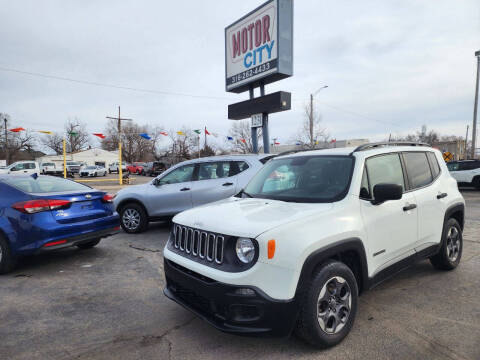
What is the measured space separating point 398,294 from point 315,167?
178 cm

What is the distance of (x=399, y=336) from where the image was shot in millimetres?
2729

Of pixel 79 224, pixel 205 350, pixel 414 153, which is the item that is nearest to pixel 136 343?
pixel 205 350

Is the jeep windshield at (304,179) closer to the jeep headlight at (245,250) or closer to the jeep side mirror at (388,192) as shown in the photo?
the jeep side mirror at (388,192)

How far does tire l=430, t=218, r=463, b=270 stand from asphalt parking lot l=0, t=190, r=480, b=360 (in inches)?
4.8

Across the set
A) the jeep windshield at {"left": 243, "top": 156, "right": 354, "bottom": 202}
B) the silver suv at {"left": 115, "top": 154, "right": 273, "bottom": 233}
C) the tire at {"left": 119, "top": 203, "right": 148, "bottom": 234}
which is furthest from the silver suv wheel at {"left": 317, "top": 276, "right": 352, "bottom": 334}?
the tire at {"left": 119, "top": 203, "right": 148, "bottom": 234}

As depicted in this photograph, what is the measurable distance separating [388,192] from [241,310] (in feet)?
5.34

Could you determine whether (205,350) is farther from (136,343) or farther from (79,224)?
(79,224)

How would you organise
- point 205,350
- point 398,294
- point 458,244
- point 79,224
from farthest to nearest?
point 79,224 → point 458,244 → point 398,294 → point 205,350

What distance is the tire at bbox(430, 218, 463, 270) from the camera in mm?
4051

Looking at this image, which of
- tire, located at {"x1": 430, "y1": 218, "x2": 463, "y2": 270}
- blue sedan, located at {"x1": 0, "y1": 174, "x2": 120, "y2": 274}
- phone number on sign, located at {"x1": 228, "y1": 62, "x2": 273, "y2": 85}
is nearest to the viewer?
tire, located at {"x1": 430, "y1": 218, "x2": 463, "y2": 270}

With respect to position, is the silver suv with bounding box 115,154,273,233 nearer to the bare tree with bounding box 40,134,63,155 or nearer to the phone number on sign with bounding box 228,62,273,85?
the phone number on sign with bounding box 228,62,273,85

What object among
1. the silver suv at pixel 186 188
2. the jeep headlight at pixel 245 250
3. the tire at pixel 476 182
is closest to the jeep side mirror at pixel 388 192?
the jeep headlight at pixel 245 250

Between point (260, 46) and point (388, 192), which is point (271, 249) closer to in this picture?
point (388, 192)

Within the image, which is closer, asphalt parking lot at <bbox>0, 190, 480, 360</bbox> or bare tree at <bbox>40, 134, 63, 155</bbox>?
asphalt parking lot at <bbox>0, 190, 480, 360</bbox>
